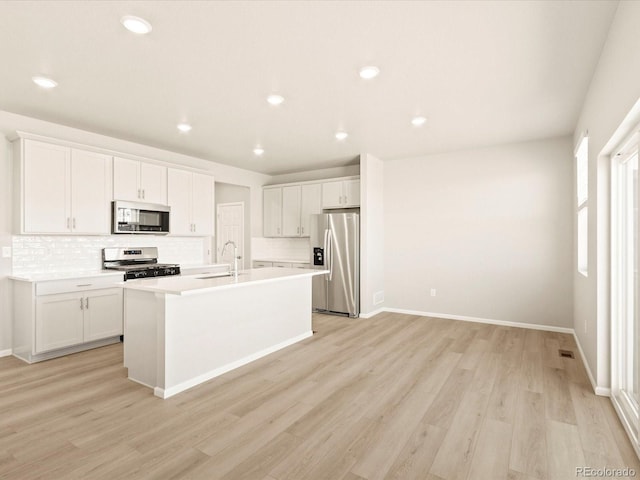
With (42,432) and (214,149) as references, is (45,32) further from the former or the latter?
(214,149)

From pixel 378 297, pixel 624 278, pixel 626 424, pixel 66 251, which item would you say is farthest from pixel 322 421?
pixel 66 251

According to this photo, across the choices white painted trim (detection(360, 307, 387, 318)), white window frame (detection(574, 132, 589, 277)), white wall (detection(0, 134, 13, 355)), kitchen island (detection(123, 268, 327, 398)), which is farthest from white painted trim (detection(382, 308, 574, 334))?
white wall (detection(0, 134, 13, 355))

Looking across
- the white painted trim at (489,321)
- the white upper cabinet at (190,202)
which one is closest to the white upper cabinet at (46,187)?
the white upper cabinet at (190,202)

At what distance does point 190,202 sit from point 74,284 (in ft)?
6.59

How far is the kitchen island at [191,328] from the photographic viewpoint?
2852mm

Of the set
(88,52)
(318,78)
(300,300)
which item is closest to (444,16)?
(318,78)

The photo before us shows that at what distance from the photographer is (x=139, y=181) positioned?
4.73 metres

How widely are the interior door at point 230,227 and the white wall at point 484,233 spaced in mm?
2949

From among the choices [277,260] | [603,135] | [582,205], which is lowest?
[277,260]

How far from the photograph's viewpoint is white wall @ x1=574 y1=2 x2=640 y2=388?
1.96 m

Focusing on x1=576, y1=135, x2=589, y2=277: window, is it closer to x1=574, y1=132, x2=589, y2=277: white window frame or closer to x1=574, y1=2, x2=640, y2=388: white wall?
x1=574, y1=132, x2=589, y2=277: white window frame

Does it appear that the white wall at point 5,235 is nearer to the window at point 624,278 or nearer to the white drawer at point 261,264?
the white drawer at point 261,264

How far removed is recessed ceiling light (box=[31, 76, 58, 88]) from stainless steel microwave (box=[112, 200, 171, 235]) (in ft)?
5.42

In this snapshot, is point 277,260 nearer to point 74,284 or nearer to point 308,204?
point 308,204
